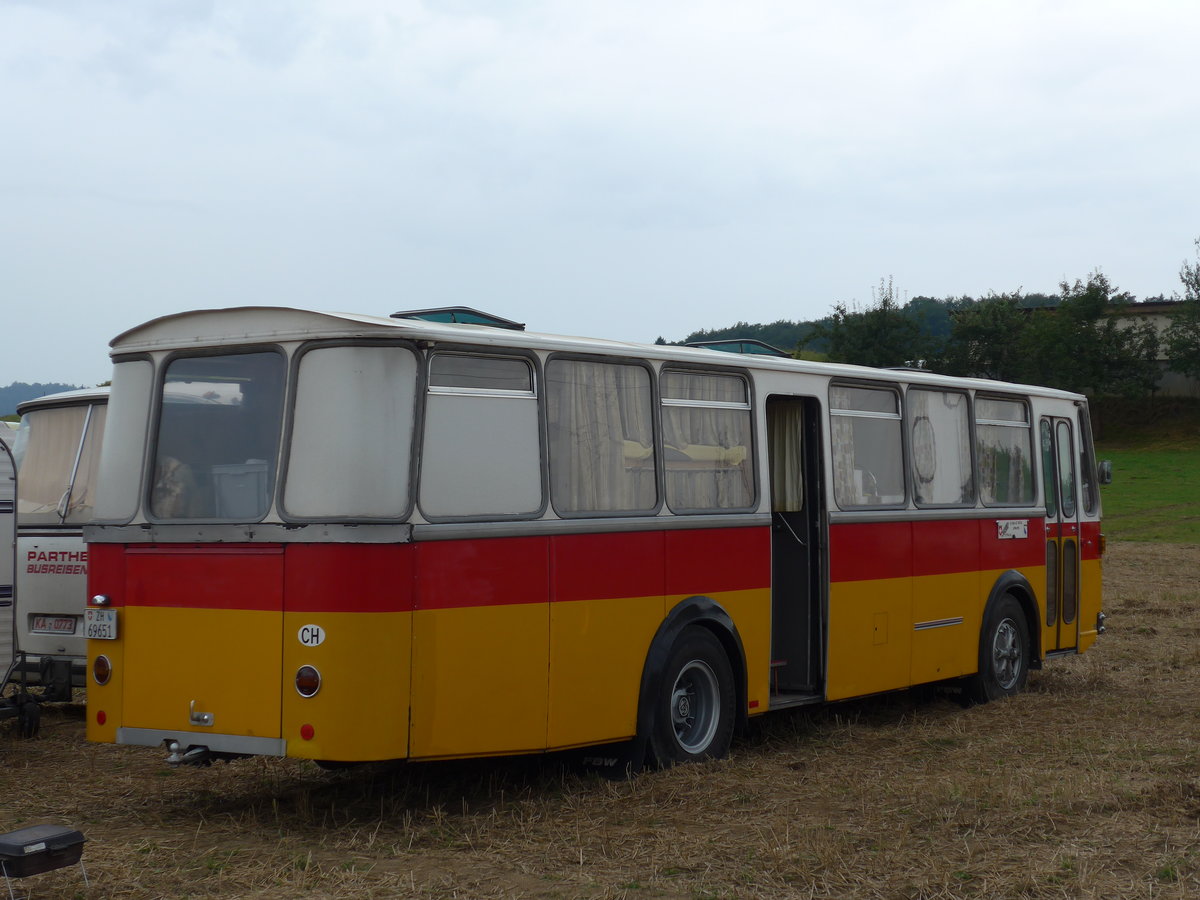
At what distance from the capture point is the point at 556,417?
7.85 metres

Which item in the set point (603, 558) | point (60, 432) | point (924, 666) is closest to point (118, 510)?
point (603, 558)

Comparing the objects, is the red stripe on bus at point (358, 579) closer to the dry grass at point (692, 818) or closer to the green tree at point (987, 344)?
the dry grass at point (692, 818)

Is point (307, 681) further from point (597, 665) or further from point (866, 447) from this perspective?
point (866, 447)

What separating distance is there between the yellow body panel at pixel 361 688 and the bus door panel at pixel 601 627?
1.01 metres

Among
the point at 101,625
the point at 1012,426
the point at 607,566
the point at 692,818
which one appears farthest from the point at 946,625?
the point at 101,625

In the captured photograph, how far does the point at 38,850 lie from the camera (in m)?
5.68

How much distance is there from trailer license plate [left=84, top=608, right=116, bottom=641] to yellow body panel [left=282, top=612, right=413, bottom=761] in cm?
142

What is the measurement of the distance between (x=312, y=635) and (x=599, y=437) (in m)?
2.03

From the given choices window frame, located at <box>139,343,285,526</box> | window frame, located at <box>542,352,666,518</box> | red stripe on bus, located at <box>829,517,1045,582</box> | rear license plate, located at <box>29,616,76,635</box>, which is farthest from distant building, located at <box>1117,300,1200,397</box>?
window frame, located at <box>139,343,285,526</box>

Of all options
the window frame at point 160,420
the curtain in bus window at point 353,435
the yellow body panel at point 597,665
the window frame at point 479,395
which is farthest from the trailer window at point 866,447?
the window frame at point 160,420

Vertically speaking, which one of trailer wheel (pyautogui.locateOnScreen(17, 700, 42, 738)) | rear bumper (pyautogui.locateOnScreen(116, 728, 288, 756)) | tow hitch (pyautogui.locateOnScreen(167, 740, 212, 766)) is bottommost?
trailer wheel (pyautogui.locateOnScreen(17, 700, 42, 738))

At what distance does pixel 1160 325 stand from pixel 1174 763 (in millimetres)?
67695

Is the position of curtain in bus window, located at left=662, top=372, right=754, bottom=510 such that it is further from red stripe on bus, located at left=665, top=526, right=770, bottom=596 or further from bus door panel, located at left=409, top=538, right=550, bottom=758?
bus door panel, located at left=409, top=538, right=550, bottom=758

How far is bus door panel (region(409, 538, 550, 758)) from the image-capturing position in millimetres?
7055
